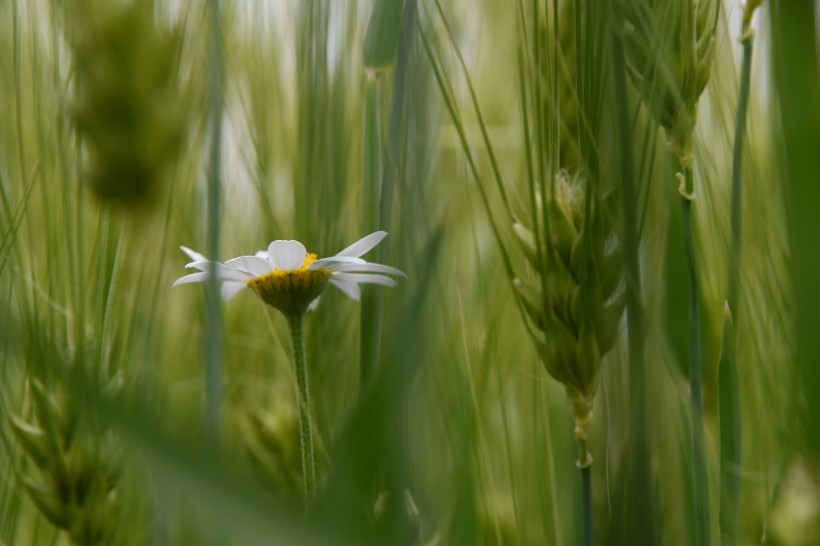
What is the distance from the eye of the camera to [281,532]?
0.13 m

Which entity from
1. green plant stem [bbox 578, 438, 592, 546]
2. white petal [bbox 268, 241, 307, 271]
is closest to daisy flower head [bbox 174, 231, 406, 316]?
white petal [bbox 268, 241, 307, 271]

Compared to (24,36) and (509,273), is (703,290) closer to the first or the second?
(509,273)

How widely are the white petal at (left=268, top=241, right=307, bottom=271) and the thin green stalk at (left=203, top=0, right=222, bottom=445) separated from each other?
13 centimetres

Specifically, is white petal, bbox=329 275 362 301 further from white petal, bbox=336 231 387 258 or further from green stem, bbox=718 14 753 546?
green stem, bbox=718 14 753 546

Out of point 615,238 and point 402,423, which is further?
point 615,238

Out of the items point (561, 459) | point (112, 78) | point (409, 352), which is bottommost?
point (561, 459)

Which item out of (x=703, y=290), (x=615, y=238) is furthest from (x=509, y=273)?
(x=703, y=290)

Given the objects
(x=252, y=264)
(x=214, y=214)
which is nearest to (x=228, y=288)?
(x=252, y=264)

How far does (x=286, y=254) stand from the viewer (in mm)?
399

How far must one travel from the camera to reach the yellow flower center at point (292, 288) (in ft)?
1.34

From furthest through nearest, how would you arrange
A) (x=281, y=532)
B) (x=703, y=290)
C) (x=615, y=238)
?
(x=703, y=290) < (x=615, y=238) < (x=281, y=532)

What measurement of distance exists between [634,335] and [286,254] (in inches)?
8.5

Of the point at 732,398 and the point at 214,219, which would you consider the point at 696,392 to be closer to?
the point at 732,398

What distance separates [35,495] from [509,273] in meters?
0.24
